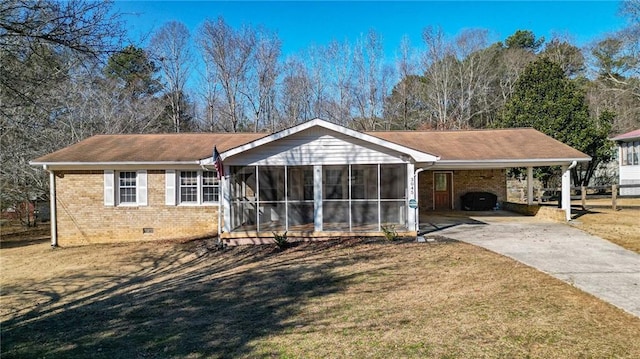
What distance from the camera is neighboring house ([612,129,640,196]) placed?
2411cm

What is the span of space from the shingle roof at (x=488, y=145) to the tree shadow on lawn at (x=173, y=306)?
7.43 metres

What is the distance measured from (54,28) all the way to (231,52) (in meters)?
28.7

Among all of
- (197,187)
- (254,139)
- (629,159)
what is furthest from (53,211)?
(629,159)

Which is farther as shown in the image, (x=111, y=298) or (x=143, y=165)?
(x=143, y=165)

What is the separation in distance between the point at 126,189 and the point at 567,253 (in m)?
13.7

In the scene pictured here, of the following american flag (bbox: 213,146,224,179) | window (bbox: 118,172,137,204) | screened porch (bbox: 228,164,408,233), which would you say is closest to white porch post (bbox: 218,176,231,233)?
screened porch (bbox: 228,164,408,233)

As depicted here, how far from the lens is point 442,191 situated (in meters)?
18.6

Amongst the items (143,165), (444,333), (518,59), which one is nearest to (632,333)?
(444,333)

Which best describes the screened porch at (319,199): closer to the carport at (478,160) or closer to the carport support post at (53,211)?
the carport at (478,160)

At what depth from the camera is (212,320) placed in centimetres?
602

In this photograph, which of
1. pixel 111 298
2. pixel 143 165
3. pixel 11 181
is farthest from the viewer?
pixel 11 181

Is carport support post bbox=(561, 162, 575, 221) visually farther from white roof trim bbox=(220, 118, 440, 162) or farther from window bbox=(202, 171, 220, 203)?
window bbox=(202, 171, 220, 203)

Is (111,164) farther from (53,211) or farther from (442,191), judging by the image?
(442,191)

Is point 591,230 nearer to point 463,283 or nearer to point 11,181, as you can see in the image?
point 463,283
